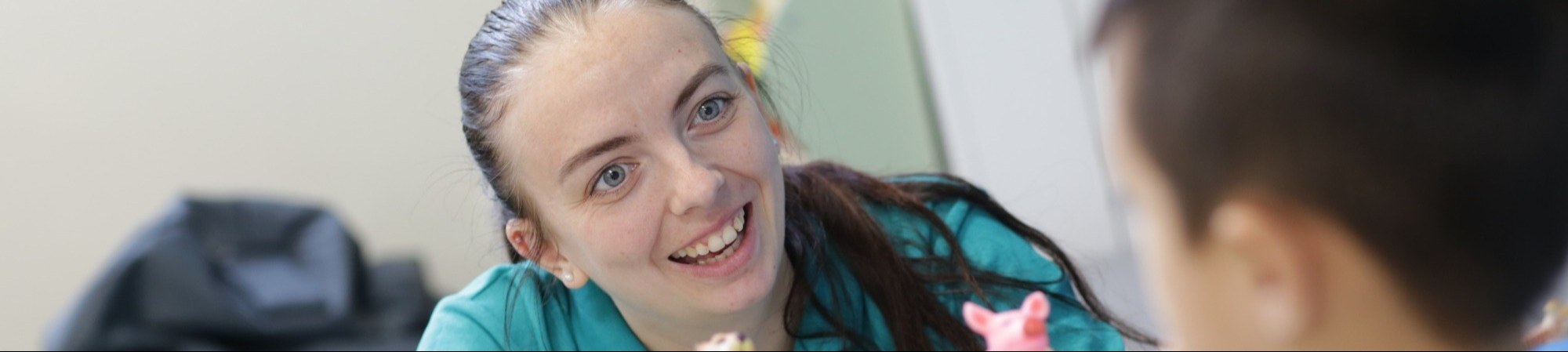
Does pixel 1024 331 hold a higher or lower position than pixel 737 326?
higher

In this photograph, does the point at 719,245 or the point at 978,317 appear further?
the point at 719,245

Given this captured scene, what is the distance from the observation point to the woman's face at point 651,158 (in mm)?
738

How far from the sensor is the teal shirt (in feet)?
3.08

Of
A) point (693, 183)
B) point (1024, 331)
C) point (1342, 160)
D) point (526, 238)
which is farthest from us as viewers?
point (526, 238)

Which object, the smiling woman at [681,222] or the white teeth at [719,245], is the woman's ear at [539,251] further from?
the white teeth at [719,245]

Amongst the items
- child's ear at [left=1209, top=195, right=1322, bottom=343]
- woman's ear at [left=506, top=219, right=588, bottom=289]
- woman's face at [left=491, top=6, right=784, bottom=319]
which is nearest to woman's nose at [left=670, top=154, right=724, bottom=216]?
woman's face at [left=491, top=6, right=784, bottom=319]

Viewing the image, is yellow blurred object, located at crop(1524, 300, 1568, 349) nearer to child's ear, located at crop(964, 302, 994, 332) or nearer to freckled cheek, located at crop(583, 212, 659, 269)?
child's ear, located at crop(964, 302, 994, 332)

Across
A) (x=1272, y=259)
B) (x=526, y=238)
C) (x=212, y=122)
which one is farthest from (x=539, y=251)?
(x=212, y=122)

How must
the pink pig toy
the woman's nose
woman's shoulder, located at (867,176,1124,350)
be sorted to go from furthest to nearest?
woman's shoulder, located at (867,176,1124,350) < the woman's nose < the pink pig toy

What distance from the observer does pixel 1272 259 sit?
408 millimetres

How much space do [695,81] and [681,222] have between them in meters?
0.08

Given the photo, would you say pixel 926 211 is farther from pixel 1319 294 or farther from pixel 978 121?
pixel 978 121

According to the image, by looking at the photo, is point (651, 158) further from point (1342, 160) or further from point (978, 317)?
point (1342, 160)

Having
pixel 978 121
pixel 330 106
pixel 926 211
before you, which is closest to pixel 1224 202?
pixel 926 211
